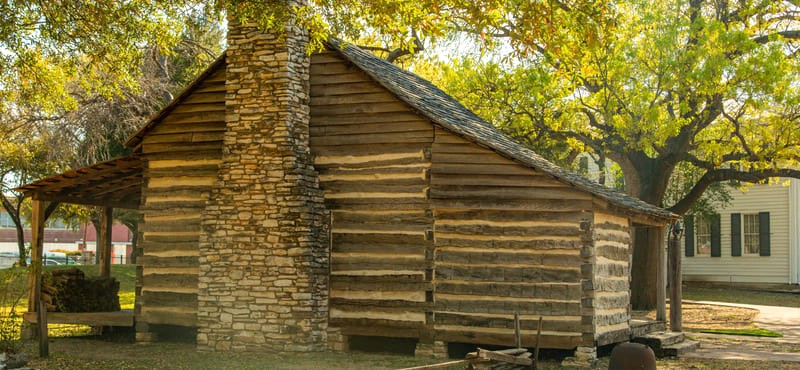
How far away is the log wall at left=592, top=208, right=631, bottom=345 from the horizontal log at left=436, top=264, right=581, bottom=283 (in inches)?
18.6

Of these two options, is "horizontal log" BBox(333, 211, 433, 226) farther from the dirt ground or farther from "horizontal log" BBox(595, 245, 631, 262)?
the dirt ground

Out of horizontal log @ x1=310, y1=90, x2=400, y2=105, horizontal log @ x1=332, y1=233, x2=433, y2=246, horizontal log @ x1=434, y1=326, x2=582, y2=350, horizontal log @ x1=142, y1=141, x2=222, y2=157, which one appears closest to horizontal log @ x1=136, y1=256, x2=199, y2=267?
horizontal log @ x1=142, y1=141, x2=222, y2=157

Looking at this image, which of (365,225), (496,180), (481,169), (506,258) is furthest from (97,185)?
(506,258)

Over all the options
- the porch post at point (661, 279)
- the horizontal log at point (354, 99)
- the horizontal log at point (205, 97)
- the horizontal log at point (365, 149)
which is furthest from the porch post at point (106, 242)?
the porch post at point (661, 279)

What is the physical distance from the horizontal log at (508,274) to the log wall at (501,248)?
2 centimetres

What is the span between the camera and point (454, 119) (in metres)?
16.2

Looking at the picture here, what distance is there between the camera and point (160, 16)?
Result: 15195mm

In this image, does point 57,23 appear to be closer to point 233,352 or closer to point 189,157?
point 189,157

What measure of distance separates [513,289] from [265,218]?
4283mm

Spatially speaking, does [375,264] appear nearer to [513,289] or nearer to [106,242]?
[513,289]

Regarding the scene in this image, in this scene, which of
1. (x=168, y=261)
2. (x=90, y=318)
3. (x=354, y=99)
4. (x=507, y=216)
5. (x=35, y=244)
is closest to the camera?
(x=507, y=216)

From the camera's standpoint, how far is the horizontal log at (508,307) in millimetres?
13695

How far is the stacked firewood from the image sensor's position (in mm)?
17266

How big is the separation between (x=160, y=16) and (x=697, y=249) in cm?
2415
